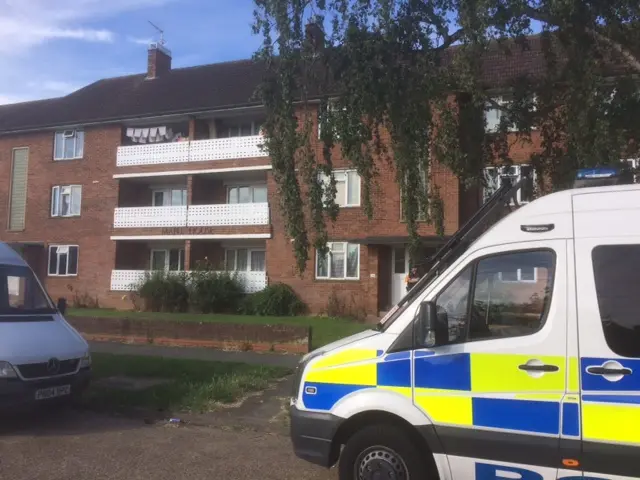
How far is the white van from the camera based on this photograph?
6.89m

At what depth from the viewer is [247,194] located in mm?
25734

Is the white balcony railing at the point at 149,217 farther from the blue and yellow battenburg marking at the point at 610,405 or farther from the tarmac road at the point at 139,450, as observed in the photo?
the blue and yellow battenburg marking at the point at 610,405

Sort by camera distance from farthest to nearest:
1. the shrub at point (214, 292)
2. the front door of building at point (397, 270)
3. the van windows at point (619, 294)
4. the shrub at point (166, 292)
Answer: the shrub at point (166, 292)
the shrub at point (214, 292)
the front door of building at point (397, 270)
the van windows at point (619, 294)

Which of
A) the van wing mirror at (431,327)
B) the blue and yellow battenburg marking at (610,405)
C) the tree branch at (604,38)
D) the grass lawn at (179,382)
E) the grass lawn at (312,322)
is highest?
the tree branch at (604,38)

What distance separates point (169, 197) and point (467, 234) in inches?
939

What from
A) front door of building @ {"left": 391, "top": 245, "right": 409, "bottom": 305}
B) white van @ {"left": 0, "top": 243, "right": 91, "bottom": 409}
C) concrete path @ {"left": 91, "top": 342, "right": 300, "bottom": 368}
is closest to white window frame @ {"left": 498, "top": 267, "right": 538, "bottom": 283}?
white van @ {"left": 0, "top": 243, "right": 91, "bottom": 409}

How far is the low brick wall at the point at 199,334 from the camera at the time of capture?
12695mm

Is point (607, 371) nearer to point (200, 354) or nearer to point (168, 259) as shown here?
point (200, 354)

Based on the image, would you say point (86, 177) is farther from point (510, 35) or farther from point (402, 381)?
point (402, 381)

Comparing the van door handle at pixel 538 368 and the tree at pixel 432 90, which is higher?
the tree at pixel 432 90

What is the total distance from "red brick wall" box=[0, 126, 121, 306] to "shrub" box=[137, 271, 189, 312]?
3527mm

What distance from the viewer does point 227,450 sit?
6.58 meters

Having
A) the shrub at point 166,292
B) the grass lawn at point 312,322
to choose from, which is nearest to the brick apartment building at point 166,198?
the shrub at point 166,292

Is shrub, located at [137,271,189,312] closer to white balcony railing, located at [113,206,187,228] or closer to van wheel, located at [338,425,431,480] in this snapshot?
white balcony railing, located at [113,206,187,228]
